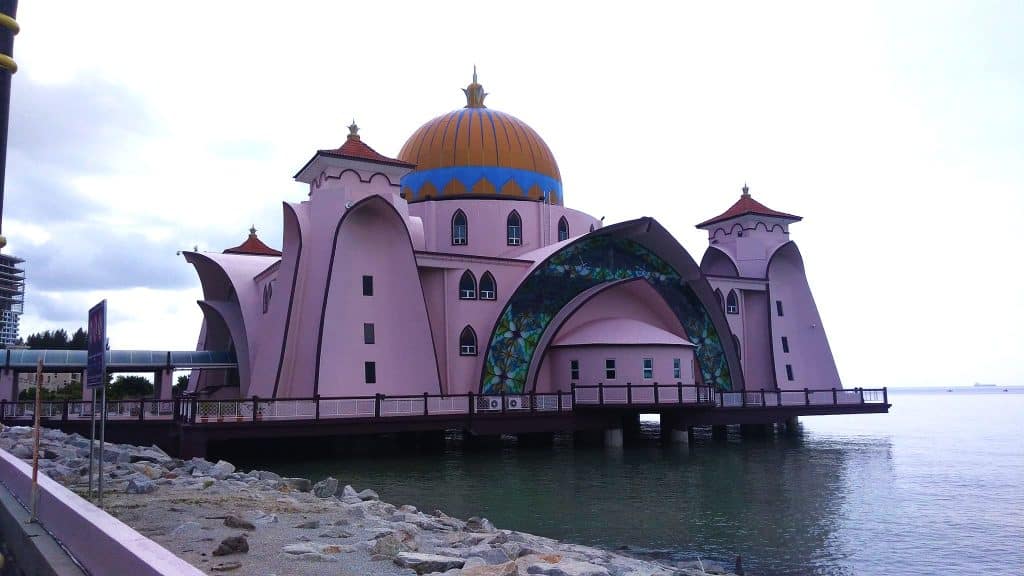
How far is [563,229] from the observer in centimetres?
3612

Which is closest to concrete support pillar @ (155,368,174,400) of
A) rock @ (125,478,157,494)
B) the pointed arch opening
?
the pointed arch opening

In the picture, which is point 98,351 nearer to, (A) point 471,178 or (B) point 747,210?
(A) point 471,178

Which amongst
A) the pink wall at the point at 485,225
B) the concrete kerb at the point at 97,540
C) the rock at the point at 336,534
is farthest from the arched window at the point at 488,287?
the concrete kerb at the point at 97,540

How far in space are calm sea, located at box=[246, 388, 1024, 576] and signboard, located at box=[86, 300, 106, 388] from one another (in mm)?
7443

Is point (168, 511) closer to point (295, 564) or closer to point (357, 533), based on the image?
point (357, 533)

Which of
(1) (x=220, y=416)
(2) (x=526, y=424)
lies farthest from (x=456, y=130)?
(1) (x=220, y=416)

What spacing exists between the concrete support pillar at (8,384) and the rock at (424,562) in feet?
93.6

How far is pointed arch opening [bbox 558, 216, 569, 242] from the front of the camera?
1414 inches

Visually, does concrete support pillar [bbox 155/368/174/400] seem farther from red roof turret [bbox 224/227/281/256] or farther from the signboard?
the signboard

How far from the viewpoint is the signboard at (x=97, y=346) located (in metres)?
8.45

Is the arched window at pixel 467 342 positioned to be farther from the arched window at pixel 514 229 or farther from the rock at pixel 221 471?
the rock at pixel 221 471

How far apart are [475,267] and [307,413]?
9.63 metres

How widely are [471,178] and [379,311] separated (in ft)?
34.9

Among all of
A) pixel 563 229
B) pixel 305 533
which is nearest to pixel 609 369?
pixel 563 229
